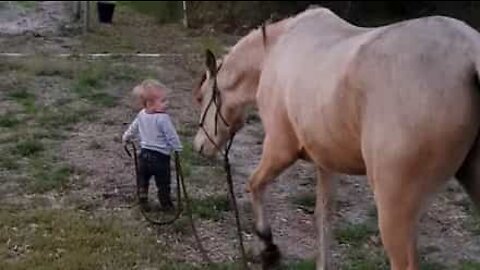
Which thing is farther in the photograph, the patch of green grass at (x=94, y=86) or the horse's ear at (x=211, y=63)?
the patch of green grass at (x=94, y=86)

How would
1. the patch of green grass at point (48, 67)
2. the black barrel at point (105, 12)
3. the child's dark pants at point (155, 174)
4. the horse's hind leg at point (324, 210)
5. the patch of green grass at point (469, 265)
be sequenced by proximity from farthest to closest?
the black barrel at point (105, 12) < the patch of green grass at point (48, 67) < the child's dark pants at point (155, 174) < the patch of green grass at point (469, 265) < the horse's hind leg at point (324, 210)

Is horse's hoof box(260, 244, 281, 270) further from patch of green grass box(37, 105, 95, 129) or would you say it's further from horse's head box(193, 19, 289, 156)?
patch of green grass box(37, 105, 95, 129)

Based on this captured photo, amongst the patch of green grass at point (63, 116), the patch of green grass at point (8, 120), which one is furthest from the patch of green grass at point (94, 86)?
the patch of green grass at point (8, 120)

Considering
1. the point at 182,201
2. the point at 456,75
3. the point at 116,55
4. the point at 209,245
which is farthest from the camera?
the point at 116,55

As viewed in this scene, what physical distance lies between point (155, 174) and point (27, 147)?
1.61m

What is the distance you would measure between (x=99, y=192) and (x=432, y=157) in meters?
2.94

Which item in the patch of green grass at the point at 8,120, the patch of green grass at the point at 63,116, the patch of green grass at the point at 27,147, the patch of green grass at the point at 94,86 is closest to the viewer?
the patch of green grass at the point at 27,147

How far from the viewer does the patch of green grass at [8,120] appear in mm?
7332

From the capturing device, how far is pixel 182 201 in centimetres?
572

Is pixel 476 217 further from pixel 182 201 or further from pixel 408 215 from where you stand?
pixel 408 215

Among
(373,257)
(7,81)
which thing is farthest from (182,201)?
(7,81)

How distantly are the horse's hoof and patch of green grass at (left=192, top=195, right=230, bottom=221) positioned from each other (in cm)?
69

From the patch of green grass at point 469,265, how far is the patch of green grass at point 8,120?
3.74 m

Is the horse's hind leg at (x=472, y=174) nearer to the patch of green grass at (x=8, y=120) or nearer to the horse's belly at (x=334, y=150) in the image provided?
the horse's belly at (x=334, y=150)
